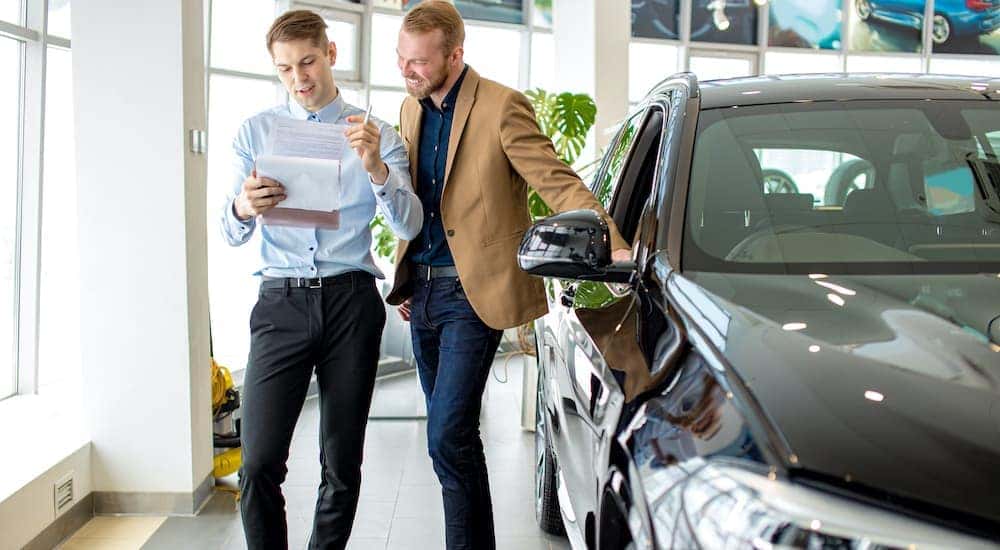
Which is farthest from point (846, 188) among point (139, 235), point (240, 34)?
point (240, 34)

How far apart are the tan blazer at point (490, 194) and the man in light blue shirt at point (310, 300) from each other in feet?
0.40

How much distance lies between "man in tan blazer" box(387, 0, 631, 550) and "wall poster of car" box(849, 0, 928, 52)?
10.4 meters

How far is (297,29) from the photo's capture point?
2469mm

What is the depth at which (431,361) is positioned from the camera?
2848mm

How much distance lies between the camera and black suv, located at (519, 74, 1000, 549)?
1086 millimetres

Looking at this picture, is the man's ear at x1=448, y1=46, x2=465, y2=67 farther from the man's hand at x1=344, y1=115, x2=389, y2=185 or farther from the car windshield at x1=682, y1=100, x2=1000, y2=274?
the car windshield at x1=682, y1=100, x2=1000, y2=274

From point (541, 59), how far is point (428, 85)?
7.43 meters

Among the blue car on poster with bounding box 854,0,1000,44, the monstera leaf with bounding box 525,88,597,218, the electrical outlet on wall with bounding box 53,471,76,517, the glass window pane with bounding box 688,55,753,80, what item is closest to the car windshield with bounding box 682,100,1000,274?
the electrical outlet on wall with bounding box 53,471,76,517

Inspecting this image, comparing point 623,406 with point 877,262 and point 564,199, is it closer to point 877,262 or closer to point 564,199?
point 877,262

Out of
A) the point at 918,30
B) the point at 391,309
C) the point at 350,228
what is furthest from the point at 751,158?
the point at 918,30

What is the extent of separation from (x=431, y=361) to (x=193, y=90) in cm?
181

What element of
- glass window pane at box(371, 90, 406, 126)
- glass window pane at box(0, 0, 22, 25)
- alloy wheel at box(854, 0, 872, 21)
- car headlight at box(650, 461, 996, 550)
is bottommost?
car headlight at box(650, 461, 996, 550)

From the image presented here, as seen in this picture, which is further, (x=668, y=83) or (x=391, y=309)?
(x=391, y=309)

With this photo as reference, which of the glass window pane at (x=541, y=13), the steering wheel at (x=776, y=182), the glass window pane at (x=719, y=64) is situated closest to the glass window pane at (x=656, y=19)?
the glass window pane at (x=719, y=64)
